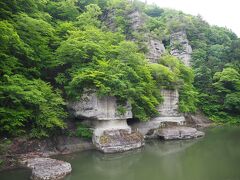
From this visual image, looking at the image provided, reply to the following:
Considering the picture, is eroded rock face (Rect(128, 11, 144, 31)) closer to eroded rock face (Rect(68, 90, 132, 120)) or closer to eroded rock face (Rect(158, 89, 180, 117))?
eroded rock face (Rect(158, 89, 180, 117))

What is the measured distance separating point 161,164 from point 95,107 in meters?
6.92

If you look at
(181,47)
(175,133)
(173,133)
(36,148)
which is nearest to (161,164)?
(36,148)

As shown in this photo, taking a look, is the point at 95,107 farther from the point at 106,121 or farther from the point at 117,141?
the point at 117,141

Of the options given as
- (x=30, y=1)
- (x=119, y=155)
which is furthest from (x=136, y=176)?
(x=30, y=1)

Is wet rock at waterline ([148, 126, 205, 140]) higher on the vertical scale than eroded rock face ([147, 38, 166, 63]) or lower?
lower

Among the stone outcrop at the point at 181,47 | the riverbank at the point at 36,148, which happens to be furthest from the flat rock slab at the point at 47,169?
the stone outcrop at the point at 181,47

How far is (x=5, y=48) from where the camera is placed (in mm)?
17016

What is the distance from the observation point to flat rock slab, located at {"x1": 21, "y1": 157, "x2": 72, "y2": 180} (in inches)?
510

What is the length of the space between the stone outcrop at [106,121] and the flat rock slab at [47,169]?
5199 millimetres

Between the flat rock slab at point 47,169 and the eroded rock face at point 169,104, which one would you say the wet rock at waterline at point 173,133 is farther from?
the flat rock slab at point 47,169

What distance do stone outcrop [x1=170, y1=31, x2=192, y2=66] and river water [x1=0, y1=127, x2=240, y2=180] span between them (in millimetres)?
26382

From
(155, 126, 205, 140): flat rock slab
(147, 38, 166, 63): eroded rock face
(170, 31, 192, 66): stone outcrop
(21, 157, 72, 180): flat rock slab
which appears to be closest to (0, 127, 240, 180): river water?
(21, 157, 72, 180): flat rock slab

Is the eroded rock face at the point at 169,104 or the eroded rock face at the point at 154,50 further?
the eroded rock face at the point at 154,50

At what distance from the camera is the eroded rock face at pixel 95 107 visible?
67.3 feet
